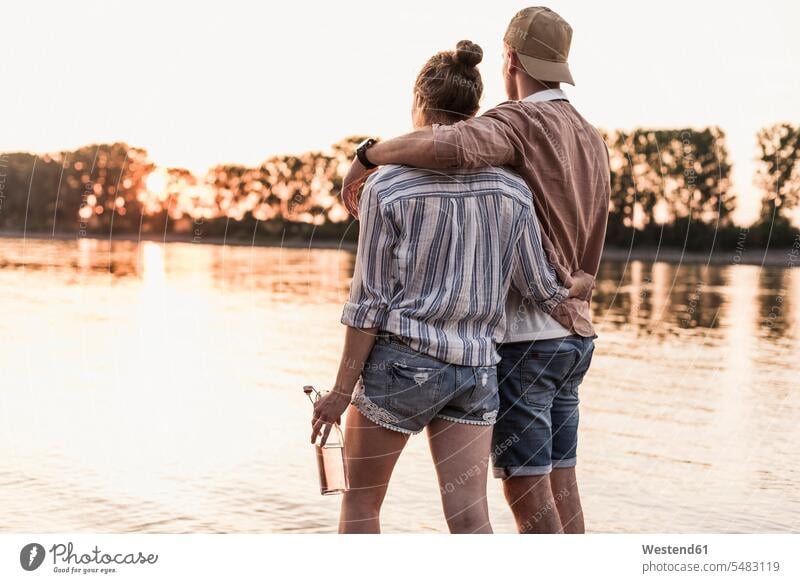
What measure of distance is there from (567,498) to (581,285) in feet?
2.44

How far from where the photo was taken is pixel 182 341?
15.2 metres

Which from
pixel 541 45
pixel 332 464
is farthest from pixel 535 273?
pixel 332 464

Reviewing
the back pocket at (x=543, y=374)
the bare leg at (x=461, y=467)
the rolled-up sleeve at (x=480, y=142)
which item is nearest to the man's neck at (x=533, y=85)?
the rolled-up sleeve at (x=480, y=142)

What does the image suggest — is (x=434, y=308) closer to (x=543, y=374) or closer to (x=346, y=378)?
(x=346, y=378)

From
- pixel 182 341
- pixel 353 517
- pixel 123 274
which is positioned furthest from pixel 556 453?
pixel 123 274

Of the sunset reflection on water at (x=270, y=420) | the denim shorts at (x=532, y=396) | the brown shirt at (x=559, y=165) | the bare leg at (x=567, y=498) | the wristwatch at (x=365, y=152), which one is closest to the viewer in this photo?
the brown shirt at (x=559, y=165)

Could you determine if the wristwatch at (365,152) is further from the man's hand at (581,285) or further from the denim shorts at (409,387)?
the man's hand at (581,285)

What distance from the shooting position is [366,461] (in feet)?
9.32

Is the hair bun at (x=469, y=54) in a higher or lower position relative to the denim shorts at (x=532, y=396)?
higher

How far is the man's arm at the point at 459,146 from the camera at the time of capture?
2.69 m

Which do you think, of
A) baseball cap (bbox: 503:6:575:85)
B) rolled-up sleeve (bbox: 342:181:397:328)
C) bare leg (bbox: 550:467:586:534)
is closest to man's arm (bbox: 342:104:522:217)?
rolled-up sleeve (bbox: 342:181:397:328)
